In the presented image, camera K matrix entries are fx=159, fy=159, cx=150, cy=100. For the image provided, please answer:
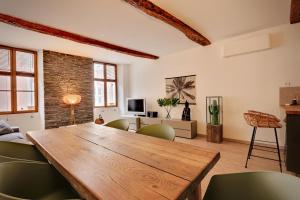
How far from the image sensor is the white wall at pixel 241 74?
3098 mm

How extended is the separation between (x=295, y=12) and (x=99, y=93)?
5487mm

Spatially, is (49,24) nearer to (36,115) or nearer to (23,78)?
(23,78)

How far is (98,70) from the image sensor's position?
586 cm

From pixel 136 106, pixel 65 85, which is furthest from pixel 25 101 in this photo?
pixel 136 106

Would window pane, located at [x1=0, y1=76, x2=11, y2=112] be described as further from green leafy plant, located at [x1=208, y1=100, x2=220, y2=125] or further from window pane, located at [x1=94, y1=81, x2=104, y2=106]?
green leafy plant, located at [x1=208, y1=100, x2=220, y2=125]

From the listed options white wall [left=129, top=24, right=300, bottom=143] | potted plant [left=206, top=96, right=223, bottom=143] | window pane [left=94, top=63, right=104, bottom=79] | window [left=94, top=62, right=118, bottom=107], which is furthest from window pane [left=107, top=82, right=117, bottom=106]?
potted plant [left=206, top=96, right=223, bottom=143]

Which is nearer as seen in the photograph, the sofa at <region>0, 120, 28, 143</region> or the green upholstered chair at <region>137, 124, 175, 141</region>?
the green upholstered chair at <region>137, 124, 175, 141</region>

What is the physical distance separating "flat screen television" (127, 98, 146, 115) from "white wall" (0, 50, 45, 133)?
263cm

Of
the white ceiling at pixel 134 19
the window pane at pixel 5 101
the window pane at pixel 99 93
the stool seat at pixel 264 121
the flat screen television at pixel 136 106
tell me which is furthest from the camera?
the window pane at pixel 99 93

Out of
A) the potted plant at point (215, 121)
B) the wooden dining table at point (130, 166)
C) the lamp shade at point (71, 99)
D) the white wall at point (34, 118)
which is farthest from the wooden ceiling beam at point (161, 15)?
the white wall at point (34, 118)

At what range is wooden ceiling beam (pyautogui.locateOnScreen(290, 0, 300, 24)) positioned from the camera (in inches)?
89.4

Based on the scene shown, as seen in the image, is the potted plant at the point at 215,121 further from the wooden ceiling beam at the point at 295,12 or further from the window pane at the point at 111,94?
the window pane at the point at 111,94

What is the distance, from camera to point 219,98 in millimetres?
3928

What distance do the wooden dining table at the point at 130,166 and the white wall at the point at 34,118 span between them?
3623 mm
